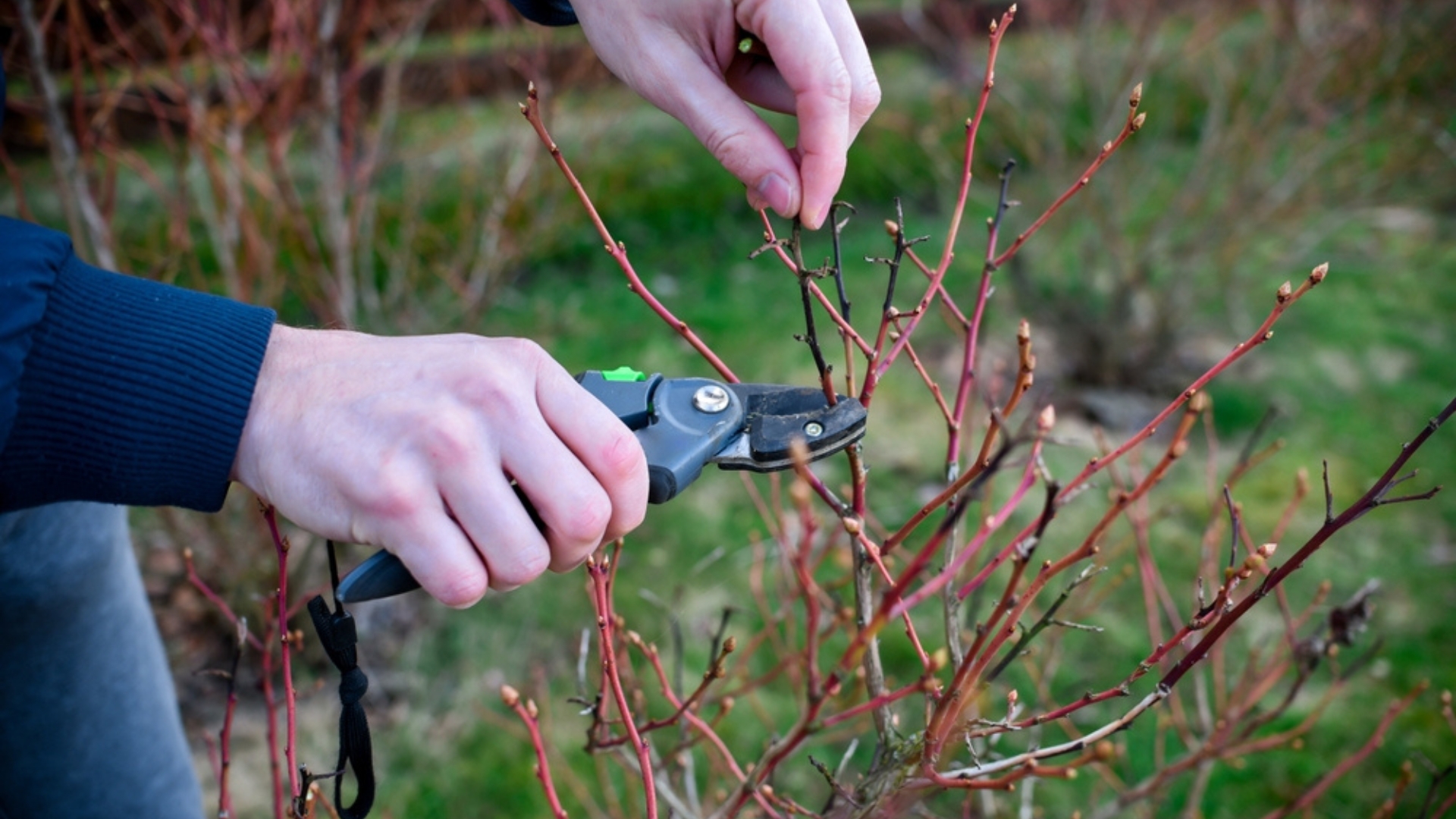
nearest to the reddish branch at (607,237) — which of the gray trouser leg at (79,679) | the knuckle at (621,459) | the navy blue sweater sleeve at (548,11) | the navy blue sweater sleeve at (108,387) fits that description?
the knuckle at (621,459)

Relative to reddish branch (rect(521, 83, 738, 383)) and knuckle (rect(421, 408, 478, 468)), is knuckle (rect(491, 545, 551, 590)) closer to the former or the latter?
knuckle (rect(421, 408, 478, 468))

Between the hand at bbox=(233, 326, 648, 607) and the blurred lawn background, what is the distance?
3.12ft

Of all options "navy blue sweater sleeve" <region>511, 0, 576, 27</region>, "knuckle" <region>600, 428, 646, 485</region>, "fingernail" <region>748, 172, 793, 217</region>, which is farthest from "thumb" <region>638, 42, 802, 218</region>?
"knuckle" <region>600, 428, 646, 485</region>

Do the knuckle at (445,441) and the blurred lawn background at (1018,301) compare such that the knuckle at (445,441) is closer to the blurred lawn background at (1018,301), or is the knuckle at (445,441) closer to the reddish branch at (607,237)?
the reddish branch at (607,237)

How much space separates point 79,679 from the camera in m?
1.72

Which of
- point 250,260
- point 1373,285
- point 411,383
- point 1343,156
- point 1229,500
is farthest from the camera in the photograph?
point 1373,285

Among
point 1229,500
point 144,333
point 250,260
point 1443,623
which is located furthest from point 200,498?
point 1443,623

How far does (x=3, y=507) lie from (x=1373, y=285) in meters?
6.59

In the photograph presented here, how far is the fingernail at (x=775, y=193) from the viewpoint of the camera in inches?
56.9

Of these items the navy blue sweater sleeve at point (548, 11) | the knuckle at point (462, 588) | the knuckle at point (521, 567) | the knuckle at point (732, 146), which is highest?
the knuckle at point (732, 146)

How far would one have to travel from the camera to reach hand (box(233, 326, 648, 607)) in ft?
3.28

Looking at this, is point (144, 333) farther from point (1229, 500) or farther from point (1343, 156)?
point (1343, 156)

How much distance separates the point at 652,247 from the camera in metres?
6.69

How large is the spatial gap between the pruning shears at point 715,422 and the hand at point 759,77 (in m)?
0.30
